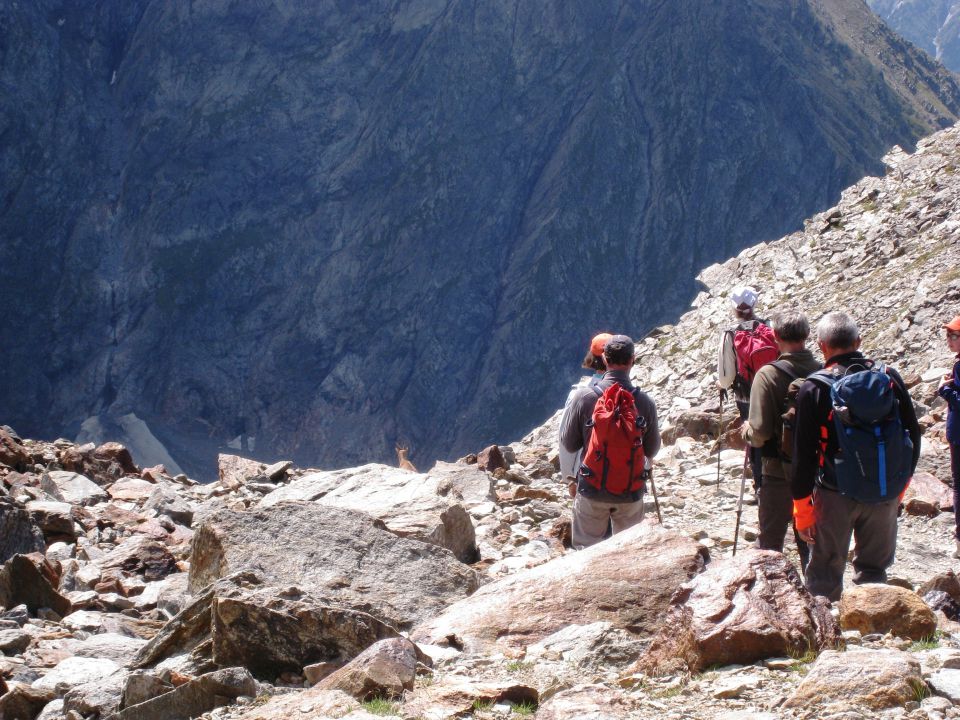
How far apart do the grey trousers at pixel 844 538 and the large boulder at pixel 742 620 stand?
83 centimetres

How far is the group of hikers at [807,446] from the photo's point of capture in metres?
5.38

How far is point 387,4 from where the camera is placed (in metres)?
114

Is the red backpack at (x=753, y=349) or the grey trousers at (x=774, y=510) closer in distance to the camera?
the grey trousers at (x=774, y=510)

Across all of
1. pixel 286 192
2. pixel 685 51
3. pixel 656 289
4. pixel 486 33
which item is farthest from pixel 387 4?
pixel 656 289

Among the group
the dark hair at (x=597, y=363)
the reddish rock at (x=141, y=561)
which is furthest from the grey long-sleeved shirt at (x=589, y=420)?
the reddish rock at (x=141, y=561)

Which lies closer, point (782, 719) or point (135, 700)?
point (782, 719)

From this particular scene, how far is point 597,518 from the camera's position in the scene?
7047 mm

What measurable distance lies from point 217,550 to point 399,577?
1.34 m

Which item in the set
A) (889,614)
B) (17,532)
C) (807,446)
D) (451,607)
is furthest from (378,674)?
(17,532)

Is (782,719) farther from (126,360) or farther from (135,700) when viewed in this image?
(126,360)

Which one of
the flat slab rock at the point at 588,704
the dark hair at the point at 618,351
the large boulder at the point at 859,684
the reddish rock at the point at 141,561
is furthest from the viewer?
the reddish rock at the point at 141,561

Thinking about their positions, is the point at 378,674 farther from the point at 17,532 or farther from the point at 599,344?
the point at 17,532

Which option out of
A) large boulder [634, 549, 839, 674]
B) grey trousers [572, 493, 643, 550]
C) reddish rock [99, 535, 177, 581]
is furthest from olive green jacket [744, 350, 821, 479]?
reddish rock [99, 535, 177, 581]

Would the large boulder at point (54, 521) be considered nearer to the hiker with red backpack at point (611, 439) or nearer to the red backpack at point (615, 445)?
the hiker with red backpack at point (611, 439)
